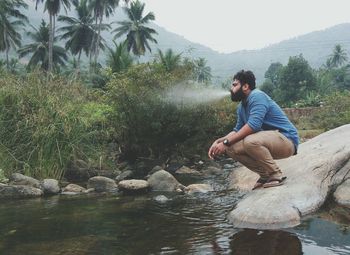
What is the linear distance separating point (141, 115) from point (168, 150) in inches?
63.3

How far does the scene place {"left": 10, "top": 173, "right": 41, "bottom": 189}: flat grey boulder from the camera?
9.34 m

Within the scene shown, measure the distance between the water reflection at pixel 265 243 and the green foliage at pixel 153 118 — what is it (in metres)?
8.56

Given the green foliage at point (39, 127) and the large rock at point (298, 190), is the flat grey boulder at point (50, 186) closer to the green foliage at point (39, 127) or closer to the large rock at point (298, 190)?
the green foliage at point (39, 127)

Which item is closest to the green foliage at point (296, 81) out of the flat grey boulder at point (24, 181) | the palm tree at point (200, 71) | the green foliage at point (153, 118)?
the palm tree at point (200, 71)

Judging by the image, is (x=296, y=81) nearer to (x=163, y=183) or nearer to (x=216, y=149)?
(x=163, y=183)

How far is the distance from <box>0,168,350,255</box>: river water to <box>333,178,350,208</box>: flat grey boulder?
8.6 inches

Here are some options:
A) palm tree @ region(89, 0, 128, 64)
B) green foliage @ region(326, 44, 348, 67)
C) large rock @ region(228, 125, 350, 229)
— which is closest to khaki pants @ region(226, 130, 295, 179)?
large rock @ region(228, 125, 350, 229)

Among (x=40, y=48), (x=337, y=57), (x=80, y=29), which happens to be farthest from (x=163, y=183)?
(x=337, y=57)

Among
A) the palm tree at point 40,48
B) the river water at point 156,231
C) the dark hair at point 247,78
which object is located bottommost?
the river water at point 156,231

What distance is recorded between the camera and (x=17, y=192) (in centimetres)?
884

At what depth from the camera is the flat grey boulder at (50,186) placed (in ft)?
30.3

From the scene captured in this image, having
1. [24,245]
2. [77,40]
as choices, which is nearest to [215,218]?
[24,245]

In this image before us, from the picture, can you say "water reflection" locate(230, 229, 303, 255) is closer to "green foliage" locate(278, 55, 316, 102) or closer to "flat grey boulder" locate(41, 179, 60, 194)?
"flat grey boulder" locate(41, 179, 60, 194)

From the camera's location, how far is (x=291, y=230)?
5.07 meters
